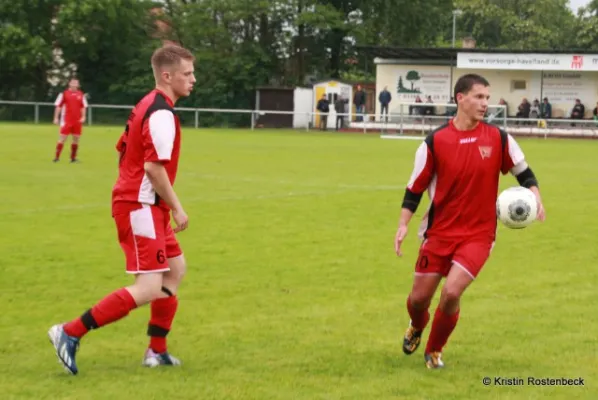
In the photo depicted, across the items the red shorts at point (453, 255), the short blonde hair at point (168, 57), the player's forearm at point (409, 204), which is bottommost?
the red shorts at point (453, 255)

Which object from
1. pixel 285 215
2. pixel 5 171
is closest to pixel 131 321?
pixel 285 215

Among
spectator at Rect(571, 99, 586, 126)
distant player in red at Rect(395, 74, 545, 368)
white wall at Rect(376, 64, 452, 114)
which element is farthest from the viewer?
white wall at Rect(376, 64, 452, 114)

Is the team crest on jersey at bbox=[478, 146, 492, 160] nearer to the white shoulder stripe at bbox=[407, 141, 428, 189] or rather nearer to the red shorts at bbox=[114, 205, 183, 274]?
the white shoulder stripe at bbox=[407, 141, 428, 189]

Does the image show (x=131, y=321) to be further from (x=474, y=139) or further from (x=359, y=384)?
(x=474, y=139)

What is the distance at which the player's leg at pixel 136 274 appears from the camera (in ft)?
20.9

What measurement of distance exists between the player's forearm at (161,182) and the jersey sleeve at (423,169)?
1.53 m

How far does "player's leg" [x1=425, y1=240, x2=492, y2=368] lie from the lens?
21.4 ft

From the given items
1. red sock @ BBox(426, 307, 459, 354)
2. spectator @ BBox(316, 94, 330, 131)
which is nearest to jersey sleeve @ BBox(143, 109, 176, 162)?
red sock @ BBox(426, 307, 459, 354)

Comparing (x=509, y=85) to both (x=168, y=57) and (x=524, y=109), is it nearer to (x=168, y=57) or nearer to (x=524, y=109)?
(x=524, y=109)

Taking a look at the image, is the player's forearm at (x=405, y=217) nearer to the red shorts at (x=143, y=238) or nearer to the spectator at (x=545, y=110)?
the red shorts at (x=143, y=238)

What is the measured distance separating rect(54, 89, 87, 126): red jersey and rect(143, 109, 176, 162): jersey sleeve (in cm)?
1882

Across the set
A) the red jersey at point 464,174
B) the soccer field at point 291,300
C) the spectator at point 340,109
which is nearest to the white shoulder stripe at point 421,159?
the red jersey at point 464,174

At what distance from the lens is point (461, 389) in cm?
624

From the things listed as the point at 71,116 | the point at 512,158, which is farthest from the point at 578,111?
the point at 512,158
